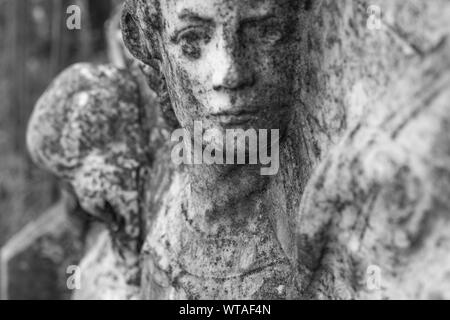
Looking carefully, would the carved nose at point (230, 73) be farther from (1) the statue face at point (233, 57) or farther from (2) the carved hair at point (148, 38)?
(2) the carved hair at point (148, 38)

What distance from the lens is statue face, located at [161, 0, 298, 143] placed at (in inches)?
33.7

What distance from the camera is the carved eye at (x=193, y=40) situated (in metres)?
0.88

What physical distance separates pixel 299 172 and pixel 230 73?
0.73 ft

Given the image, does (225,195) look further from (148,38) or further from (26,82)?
(26,82)

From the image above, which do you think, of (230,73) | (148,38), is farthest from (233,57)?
(148,38)

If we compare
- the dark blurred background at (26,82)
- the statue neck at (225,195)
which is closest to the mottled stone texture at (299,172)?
the statue neck at (225,195)

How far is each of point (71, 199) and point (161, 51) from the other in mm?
699

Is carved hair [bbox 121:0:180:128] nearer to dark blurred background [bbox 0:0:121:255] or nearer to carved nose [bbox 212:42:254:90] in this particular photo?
carved nose [bbox 212:42:254:90]

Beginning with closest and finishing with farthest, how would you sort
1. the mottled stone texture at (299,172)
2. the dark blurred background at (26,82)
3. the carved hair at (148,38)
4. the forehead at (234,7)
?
the mottled stone texture at (299,172)
the forehead at (234,7)
the carved hair at (148,38)
the dark blurred background at (26,82)

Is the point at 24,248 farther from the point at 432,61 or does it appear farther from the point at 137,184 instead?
the point at 432,61

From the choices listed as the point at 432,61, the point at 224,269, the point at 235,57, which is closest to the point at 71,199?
the point at 224,269

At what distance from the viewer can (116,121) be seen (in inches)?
55.4

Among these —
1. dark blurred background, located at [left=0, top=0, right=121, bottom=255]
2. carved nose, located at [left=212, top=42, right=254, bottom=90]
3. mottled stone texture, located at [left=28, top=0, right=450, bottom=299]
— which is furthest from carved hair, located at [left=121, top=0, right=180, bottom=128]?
dark blurred background, located at [left=0, top=0, right=121, bottom=255]

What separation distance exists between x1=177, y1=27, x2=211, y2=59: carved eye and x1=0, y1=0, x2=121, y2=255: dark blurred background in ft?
6.84
